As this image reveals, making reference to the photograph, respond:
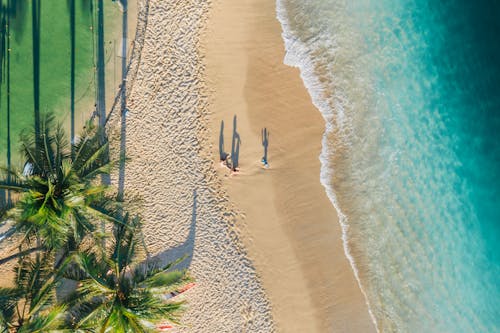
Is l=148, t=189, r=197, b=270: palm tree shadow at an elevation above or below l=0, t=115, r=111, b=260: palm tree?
below

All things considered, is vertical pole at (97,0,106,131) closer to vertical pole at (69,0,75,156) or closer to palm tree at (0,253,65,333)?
vertical pole at (69,0,75,156)

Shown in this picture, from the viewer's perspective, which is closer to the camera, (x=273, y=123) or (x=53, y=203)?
(x=53, y=203)

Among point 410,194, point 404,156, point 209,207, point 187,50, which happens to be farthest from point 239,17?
point 410,194

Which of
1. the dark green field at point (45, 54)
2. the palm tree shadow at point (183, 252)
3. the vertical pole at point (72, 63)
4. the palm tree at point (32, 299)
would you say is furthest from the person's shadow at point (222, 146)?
the palm tree at point (32, 299)

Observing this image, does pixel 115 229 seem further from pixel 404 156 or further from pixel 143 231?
pixel 404 156

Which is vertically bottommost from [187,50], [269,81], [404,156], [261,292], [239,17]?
[261,292]

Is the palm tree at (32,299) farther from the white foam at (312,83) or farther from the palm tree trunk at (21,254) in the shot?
the white foam at (312,83)

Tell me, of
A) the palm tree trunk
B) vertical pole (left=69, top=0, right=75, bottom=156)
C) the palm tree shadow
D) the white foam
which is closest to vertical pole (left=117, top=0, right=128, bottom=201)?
vertical pole (left=69, top=0, right=75, bottom=156)
